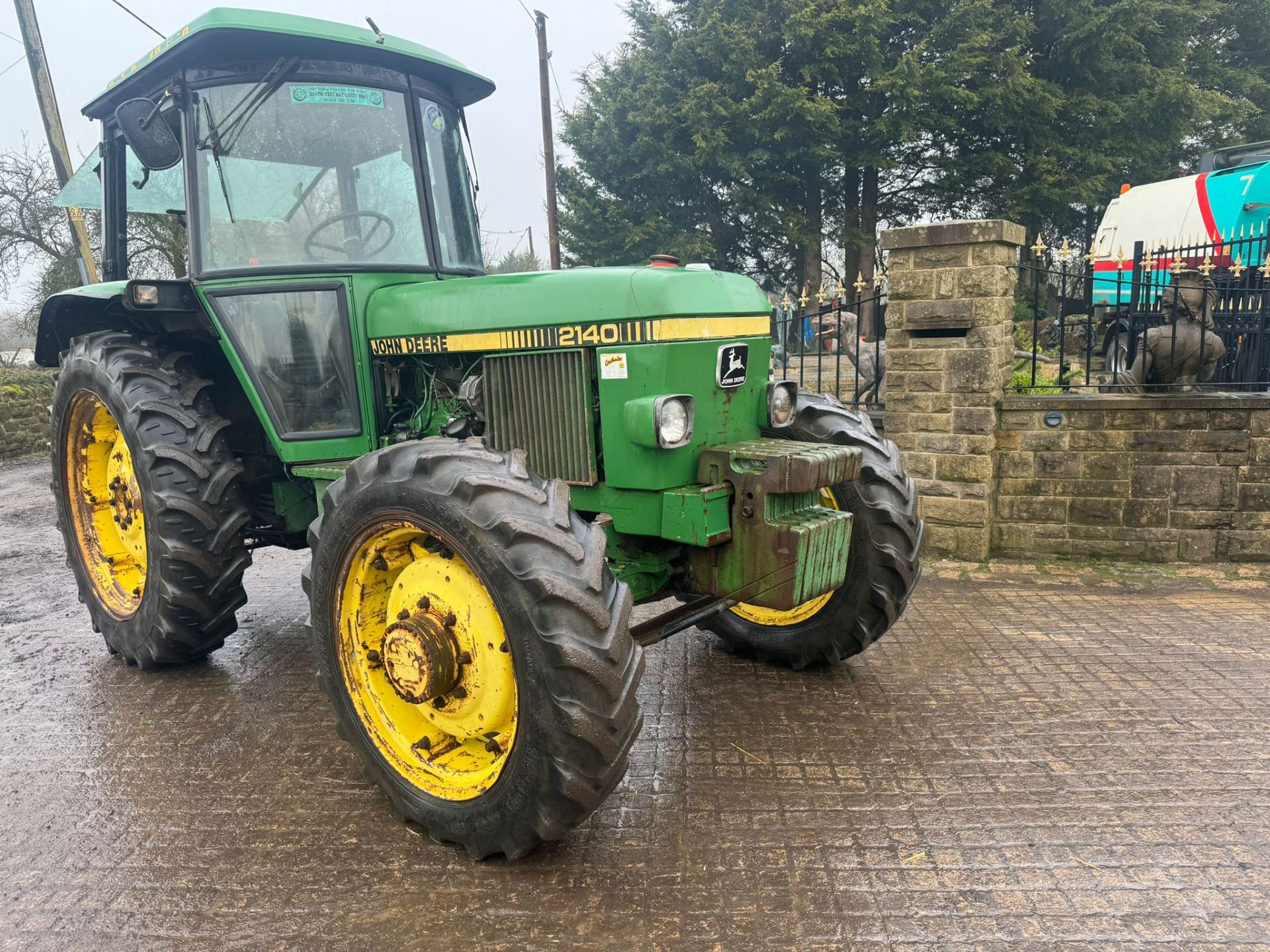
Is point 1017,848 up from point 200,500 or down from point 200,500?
down

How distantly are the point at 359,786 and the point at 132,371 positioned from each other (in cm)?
221

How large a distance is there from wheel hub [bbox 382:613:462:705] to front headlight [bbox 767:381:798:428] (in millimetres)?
1599

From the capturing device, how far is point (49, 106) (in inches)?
491

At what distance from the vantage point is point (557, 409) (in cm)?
330

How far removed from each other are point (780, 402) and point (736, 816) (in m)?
1.62

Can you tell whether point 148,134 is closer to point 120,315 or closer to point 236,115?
point 236,115

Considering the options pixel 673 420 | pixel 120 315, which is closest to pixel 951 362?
pixel 673 420

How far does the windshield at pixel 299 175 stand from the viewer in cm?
369

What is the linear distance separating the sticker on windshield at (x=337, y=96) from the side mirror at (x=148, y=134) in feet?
1.77

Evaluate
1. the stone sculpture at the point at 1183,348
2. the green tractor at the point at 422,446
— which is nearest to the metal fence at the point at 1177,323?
the stone sculpture at the point at 1183,348

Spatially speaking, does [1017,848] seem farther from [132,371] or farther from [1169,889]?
[132,371]

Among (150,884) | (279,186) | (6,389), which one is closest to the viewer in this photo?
(150,884)

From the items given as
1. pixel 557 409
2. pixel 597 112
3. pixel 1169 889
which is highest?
pixel 597 112

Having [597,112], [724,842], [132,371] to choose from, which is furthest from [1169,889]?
[597,112]
